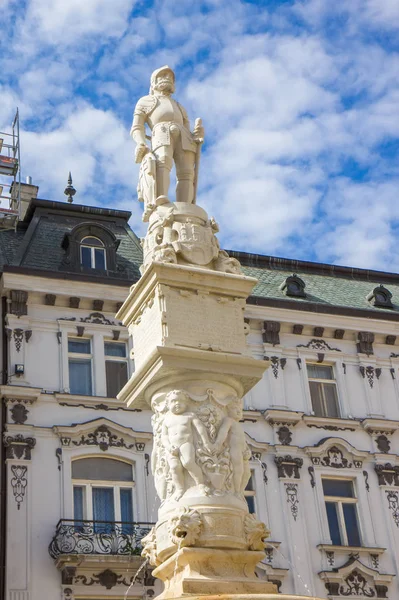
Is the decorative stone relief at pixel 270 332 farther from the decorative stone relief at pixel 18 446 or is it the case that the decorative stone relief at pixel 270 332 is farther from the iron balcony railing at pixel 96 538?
the decorative stone relief at pixel 18 446

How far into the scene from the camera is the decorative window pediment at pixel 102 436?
22188mm

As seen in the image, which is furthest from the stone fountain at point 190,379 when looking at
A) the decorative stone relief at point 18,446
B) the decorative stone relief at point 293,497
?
the decorative stone relief at point 293,497

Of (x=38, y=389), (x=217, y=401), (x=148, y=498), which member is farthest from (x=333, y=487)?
(x=217, y=401)

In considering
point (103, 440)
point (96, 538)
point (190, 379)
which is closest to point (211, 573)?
point (190, 379)

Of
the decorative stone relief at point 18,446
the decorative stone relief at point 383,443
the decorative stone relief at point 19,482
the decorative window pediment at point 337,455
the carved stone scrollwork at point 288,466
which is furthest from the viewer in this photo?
the decorative stone relief at point 383,443

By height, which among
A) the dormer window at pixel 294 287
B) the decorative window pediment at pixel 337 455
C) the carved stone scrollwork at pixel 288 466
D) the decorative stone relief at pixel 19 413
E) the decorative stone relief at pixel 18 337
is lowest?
the carved stone scrollwork at pixel 288 466

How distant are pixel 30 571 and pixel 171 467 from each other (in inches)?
452

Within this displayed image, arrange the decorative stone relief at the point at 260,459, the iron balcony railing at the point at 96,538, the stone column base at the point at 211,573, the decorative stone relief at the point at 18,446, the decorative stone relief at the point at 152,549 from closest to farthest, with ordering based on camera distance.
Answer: the stone column base at the point at 211,573 → the decorative stone relief at the point at 152,549 → the iron balcony railing at the point at 96,538 → the decorative stone relief at the point at 18,446 → the decorative stone relief at the point at 260,459

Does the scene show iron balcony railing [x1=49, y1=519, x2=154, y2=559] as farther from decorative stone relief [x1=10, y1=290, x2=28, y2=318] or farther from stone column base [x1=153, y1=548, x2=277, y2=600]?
stone column base [x1=153, y1=548, x2=277, y2=600]

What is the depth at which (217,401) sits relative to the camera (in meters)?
10.6

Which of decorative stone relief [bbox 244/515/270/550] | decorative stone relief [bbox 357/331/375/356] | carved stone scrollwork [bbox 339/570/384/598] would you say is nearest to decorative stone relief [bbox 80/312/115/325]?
decorative stone relief [bbox 357/331/375/356]

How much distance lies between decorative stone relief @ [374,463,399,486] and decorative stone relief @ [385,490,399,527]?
258 mm

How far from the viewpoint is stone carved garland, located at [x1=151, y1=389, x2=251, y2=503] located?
32.8 ft

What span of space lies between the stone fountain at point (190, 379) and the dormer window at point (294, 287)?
14921 millimetres
